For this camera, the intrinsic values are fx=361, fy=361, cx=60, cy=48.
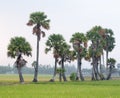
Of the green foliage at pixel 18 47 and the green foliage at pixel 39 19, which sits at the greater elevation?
the green foliage at pixel 39 19

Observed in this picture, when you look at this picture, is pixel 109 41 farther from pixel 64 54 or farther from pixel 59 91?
pixel 59 91

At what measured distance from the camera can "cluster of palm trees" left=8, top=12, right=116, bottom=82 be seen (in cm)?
7969

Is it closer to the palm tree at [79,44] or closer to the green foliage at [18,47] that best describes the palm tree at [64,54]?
the palm tree at [79,44]

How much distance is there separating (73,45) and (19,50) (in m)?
22.0

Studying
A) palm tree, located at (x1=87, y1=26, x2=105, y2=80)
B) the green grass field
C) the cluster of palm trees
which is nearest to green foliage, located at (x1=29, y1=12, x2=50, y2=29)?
the cluster of palm trees

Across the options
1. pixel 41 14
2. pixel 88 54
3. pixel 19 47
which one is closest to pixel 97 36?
pixel 88 54

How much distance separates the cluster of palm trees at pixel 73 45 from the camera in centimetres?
7969

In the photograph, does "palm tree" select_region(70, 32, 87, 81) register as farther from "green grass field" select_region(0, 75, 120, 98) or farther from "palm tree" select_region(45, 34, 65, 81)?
"green grass field" select_region(0, 75, 120, 98)

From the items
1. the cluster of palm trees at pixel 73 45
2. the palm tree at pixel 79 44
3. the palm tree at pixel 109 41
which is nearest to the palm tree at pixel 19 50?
the cluster of palm trees at pixel 73 45

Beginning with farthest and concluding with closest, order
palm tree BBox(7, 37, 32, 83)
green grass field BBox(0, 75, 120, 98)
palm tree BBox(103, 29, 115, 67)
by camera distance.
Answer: palm tree BBox(103, 29, 115, 67)
palm tree BBox(7, 37, 32, 83)
green grass field BBox(0, 75, 120, 98)

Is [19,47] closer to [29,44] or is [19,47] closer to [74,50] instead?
[29,44]

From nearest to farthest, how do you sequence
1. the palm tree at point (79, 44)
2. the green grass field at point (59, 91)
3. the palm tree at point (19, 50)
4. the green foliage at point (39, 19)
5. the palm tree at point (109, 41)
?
the green grass field at point (59, 91), the palm tree at point (19, 50), the green foliage at point (39, 19), the palm tree at point (79, 44), the palm tree at point (109, 41)

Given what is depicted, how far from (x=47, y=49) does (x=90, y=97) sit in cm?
5671

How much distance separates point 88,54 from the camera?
334 feet
